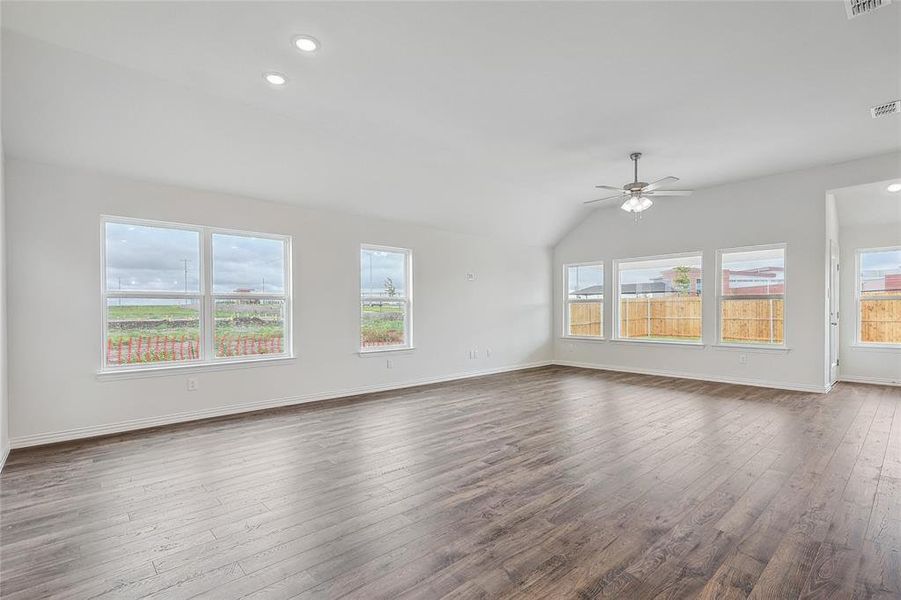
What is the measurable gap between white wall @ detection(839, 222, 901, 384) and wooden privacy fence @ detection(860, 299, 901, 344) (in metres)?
0.12

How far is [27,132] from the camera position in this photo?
11.5 ft

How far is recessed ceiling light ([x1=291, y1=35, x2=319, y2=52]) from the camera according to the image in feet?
9.00

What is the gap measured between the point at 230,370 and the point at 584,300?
21.3 ft

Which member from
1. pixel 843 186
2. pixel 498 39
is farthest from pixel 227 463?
pixel 843 186

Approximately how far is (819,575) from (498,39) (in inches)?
135

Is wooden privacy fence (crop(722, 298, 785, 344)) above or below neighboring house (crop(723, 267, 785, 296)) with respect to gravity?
below

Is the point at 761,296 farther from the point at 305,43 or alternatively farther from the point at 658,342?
the point at 305,43

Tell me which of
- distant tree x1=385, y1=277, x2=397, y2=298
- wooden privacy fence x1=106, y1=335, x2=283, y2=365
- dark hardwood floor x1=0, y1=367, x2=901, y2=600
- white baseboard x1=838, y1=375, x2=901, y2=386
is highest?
distant tree x1=385, y1=277, x2=397, y2=298

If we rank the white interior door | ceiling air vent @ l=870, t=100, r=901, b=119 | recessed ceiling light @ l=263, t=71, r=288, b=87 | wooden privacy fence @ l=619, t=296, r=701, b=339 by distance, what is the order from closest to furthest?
recessed ceiling light @ l=263, t=71, r=288, b=87 → ceiling air vent @ l=870, t=100, r=901, b=119 → the white interior door → wooden privacy fence @ l=619, t=296, r=701, b=339

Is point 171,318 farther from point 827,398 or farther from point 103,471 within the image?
point 827,398

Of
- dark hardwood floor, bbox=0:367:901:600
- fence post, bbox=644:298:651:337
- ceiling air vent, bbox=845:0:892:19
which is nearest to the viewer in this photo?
dark hardwood floor, bbox=0:367:901:600

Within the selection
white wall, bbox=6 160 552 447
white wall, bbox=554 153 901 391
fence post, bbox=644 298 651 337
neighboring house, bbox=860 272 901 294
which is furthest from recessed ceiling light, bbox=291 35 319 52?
neighboring house, bbox=860 272 901 294

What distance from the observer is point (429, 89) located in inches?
134

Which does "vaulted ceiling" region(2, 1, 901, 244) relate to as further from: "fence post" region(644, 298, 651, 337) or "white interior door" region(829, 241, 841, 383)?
"fence post" region(644, 298, 651, 337)
